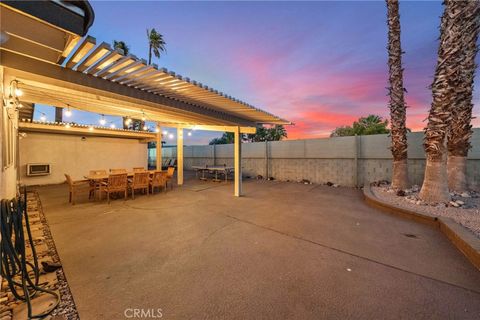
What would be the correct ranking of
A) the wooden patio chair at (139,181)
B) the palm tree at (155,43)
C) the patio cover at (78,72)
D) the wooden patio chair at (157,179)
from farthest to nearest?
the palm tree at (155,43) < the wooden patio chair at (157,179) < the wooden patio chair at (139,181) < the patio cover at (78,72)

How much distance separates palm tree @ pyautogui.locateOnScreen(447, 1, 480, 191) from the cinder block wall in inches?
56.2

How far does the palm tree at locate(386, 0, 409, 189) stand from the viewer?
593 cm

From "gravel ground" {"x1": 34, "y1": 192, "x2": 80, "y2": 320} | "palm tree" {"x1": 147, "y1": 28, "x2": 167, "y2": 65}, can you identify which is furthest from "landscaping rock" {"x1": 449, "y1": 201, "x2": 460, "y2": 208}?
"palm tree" {"x1": 147, "y1": 28, "x2": 167, "y2": 65}

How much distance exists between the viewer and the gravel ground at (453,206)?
3.52 m

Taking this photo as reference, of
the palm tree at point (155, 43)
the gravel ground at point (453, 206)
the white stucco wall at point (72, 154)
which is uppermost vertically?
the palm tree at point (155, 43)

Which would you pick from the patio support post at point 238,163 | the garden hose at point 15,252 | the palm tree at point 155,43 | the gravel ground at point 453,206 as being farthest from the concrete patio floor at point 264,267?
the palm tree at point 155,43

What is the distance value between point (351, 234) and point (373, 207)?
248 centimetres

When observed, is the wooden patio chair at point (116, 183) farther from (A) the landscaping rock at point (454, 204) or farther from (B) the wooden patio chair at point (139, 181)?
(A) the landscaping rock at point (454, 204)

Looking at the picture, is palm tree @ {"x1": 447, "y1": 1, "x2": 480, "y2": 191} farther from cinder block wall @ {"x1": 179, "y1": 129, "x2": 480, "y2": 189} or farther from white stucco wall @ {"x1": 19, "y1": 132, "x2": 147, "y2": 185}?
white stucco wall @ {"x1": 19, "y1": 132, "x2": 147, "y2": 185}

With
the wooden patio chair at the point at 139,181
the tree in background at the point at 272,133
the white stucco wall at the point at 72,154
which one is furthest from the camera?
the tree in background at the point at 272,133

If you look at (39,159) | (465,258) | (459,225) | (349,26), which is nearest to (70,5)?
(465,258)

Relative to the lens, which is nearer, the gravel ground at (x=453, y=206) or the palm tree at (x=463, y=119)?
the gravel ground at (x=453, y=206)

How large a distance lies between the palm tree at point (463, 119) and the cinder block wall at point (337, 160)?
1.43 m

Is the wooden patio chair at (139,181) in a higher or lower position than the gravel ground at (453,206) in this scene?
higher
